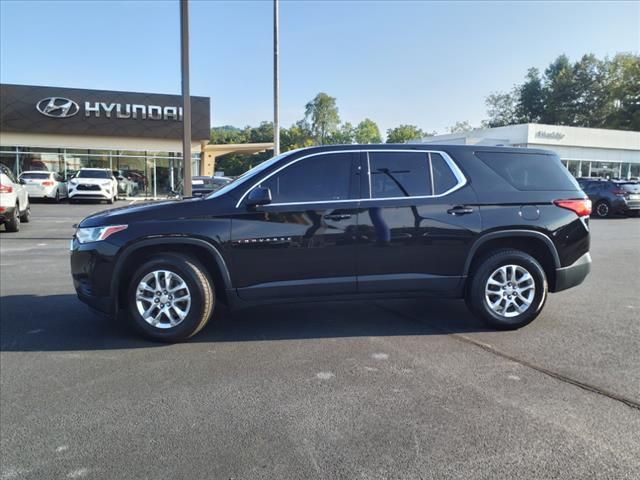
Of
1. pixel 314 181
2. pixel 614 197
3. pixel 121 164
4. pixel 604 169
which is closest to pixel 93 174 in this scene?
pixel 121 164

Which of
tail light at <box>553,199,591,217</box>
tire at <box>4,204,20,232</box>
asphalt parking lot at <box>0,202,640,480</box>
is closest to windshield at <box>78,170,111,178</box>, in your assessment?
tire at <box>4,204,20,232</box>

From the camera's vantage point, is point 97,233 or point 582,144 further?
point 582,144

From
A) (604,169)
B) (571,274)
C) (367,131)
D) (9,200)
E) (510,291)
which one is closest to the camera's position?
(510,291)

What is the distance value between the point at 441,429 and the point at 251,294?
2.24 m

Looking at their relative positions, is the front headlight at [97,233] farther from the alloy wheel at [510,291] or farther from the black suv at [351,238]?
the alloy wheel at [510,291]

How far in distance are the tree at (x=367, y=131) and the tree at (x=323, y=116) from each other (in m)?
4.62

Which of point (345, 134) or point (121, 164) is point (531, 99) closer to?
point (345, 134)

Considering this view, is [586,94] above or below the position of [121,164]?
above

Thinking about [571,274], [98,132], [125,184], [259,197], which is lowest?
[571,274]

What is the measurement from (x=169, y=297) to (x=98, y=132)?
2872 cm

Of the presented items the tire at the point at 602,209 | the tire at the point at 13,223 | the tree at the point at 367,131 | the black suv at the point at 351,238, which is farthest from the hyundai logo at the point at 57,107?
the tree at the point at 367,131

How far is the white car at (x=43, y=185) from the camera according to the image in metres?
23.2

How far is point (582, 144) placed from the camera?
128 ft

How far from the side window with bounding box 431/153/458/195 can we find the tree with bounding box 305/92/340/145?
3520 inches
